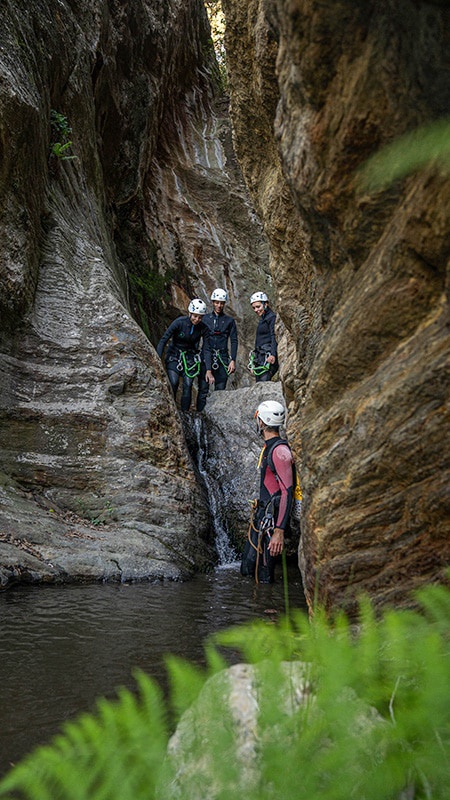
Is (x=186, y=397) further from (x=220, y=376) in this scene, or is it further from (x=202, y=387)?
(x=220, y=376)

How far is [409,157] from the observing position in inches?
110

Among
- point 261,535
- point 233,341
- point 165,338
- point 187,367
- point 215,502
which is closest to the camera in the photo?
point 261,535

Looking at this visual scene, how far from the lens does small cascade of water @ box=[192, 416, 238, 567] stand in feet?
33.9

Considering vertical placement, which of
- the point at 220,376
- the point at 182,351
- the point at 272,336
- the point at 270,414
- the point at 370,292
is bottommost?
the point at 370,292

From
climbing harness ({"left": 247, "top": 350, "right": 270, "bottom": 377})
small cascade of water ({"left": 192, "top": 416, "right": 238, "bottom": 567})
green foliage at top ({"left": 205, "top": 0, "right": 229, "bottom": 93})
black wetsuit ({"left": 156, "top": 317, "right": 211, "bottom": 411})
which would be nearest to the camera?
small cascade of water ({"left": 192, "top": 416, "right": 238, "bottom": 567})

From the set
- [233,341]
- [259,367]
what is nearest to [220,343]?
[233,341]

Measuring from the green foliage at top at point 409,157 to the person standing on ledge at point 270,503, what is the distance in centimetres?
484

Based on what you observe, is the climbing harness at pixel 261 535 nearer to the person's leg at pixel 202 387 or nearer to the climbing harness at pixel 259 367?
the person's leg at pixel 202 387

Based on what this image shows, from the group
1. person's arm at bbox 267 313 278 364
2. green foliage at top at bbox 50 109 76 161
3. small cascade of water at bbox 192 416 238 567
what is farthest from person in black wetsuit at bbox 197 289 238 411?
green foliage at top at bbox 50 109 76 161

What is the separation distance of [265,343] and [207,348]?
133 centimetres

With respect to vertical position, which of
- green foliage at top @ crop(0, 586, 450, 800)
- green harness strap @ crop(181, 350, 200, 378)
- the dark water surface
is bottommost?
the dark water surface

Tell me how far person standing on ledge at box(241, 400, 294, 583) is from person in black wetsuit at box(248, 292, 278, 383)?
542 centimetres

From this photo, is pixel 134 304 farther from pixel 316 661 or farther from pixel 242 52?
pixel 316 661

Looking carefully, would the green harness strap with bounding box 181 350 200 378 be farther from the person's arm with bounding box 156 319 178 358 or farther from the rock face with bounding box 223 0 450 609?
the rock face with bounding box 223 0 450 609
